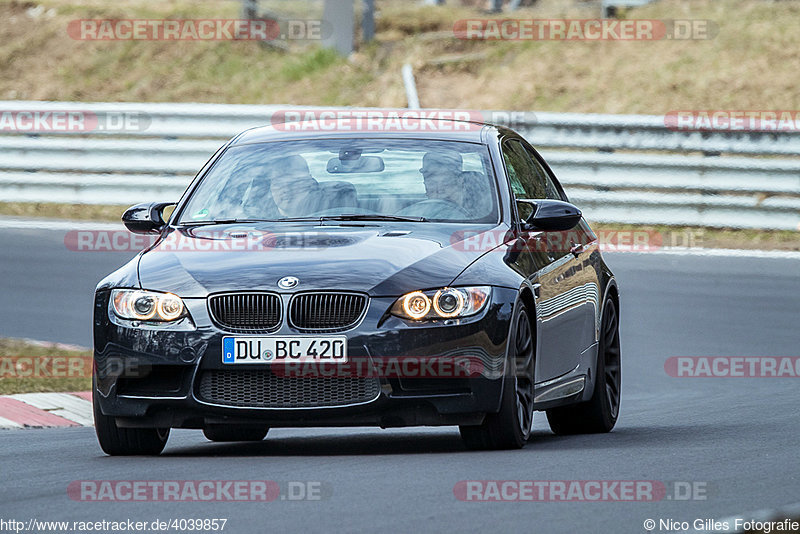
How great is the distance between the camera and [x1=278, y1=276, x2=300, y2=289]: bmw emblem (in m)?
7.39

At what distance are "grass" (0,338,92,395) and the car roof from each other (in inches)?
116

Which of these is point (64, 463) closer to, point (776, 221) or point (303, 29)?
point (776, 221)

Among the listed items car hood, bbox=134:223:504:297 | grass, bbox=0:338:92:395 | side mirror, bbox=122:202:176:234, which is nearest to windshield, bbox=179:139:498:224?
side mirror, bbox=122:202:176:234

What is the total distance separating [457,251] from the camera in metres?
7.77

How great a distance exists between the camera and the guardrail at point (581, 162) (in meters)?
18.2

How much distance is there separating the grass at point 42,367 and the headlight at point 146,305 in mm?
3589

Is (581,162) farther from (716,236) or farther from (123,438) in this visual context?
(123,438)

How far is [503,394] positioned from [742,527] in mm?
2323

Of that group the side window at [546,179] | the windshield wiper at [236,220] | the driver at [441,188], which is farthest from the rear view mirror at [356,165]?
the side window at [546,179]

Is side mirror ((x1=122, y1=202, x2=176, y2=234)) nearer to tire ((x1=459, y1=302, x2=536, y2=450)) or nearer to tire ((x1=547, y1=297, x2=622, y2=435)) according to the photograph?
tire ((x1=459, y1=302, x2=536, y2=450))

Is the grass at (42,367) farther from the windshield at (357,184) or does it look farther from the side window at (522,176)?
the side window at (522,176)

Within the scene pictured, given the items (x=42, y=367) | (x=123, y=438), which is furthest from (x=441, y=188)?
(x=42, y=367)

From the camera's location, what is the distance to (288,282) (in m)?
7.41

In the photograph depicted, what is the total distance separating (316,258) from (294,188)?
101 cm
